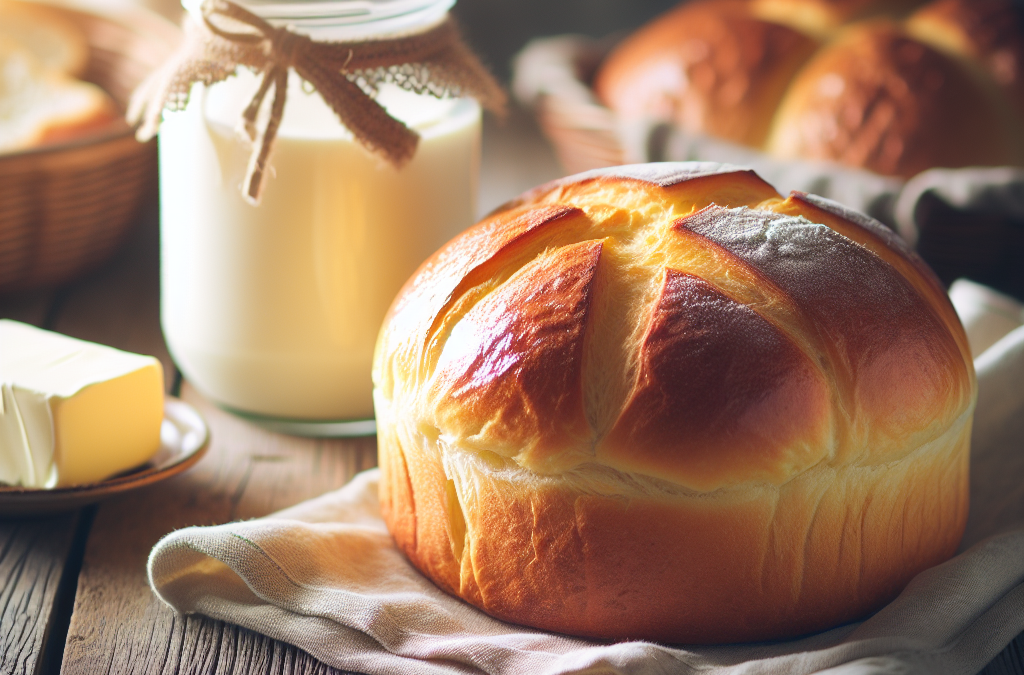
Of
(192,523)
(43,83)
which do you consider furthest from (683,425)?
(43,83)

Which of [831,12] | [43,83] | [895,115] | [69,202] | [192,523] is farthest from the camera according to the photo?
[831,12]

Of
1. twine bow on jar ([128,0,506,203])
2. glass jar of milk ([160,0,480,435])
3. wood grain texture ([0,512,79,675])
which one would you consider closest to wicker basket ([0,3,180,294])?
glass jar of milk ([160,0,480,435])

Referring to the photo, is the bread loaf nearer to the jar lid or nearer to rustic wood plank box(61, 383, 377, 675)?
the jar lid

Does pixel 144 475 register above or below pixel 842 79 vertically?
below

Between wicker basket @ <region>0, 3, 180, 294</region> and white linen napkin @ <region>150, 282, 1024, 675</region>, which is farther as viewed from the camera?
wicker basket @ <region>0, 3, 180, 294</region>

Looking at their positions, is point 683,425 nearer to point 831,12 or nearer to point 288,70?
point 288,70

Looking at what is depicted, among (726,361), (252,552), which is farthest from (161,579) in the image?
(726,361)

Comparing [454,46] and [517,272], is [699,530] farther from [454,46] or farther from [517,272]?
[454,46]
